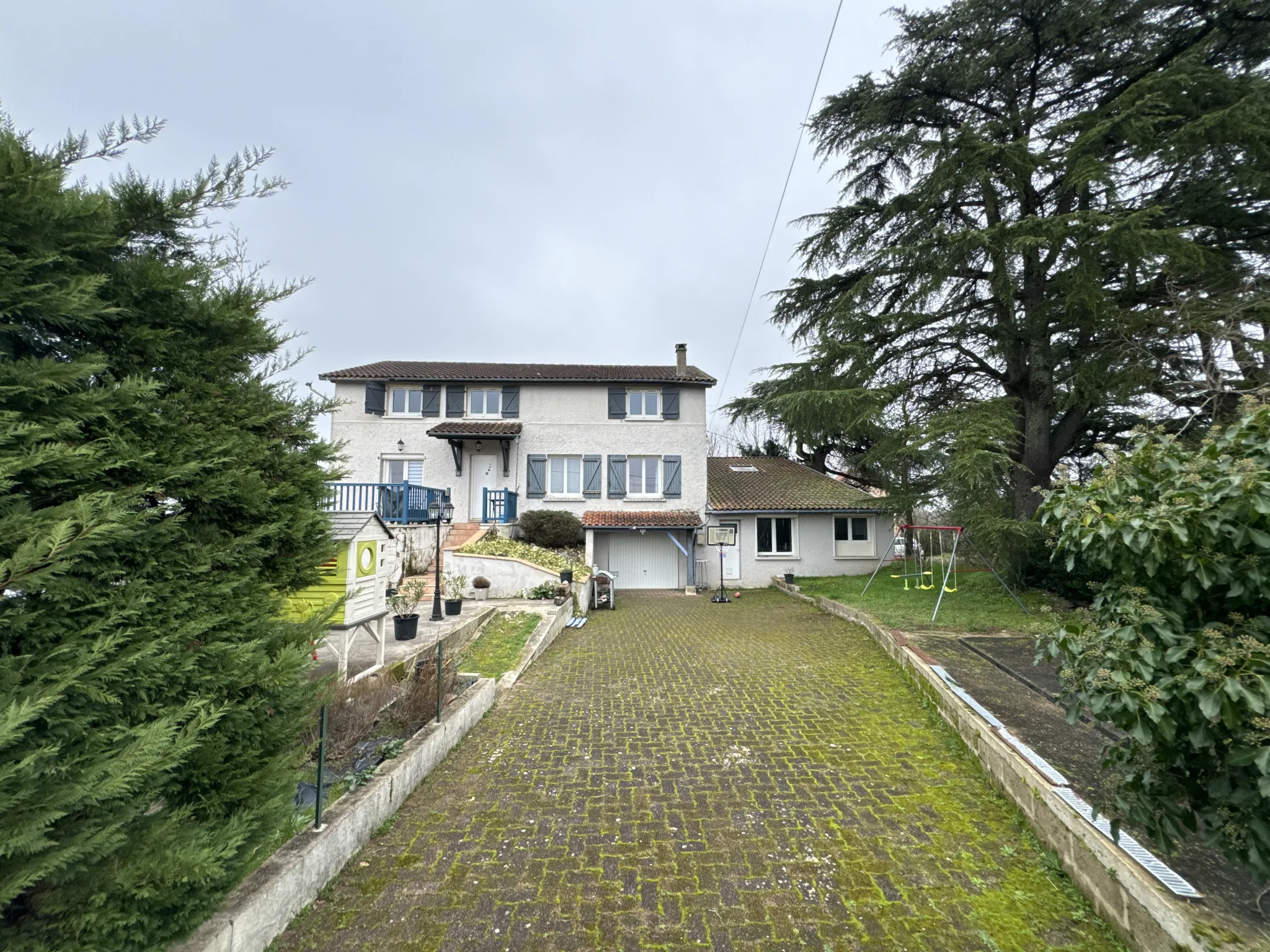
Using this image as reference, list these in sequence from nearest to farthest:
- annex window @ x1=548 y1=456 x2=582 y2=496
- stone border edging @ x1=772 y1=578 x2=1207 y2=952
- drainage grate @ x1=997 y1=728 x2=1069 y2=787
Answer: stone border edging @ x1=772 y1=578 x2=1207 y2=952
drainage grate @ x1=997 y1=728 x2=1069 y2=787
annex window @ x1=548 y1=456 x2=582 y2=496

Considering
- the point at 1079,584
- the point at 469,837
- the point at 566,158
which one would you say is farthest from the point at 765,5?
the point at 1079,584

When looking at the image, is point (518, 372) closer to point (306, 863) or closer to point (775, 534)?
point (775, 534)

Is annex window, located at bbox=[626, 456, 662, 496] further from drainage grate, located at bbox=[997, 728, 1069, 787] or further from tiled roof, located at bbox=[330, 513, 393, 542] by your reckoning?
drainage grate, located at bbox=[997, 728, 1069, 787]

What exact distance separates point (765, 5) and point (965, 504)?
35.0 feet

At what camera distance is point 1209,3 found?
10.4 metres

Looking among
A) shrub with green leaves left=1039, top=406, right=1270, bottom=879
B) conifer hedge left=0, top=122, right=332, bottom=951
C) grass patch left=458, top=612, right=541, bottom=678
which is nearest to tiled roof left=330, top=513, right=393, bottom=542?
grass patch left=458, top=612, right=541, bottom=678

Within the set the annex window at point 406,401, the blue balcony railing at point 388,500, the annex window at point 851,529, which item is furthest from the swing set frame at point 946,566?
the annex window at point 406,401

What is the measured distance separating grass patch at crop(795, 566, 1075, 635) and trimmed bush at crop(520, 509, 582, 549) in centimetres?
811

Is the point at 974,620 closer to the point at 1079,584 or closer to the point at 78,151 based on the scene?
the point at 1079,584

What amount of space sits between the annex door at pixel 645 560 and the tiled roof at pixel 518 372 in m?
6.03

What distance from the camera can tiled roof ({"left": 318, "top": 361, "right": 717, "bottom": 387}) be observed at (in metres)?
19.1

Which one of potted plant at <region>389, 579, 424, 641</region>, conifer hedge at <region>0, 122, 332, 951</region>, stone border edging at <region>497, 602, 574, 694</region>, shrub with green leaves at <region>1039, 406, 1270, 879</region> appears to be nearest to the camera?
conifer hedge at <region>0, 122, 332, 951</region>

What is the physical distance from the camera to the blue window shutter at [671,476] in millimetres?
19078

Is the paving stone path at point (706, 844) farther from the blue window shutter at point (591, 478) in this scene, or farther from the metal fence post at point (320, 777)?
the blue window shutter at point (591, 478)
